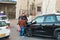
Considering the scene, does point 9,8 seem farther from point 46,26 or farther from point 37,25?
point 46,26

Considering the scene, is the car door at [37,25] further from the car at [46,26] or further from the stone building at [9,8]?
the stone building at [9,8]

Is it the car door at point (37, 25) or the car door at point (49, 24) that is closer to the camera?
the car door at point (49, 24)

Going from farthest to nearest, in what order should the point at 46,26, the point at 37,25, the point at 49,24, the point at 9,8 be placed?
1. the point at 9,8
2. the point at 37,25
3. the point at 46,26
4. the point at 49,24

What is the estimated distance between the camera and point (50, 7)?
20250mm

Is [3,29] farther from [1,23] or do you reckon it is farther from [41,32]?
[41,32]

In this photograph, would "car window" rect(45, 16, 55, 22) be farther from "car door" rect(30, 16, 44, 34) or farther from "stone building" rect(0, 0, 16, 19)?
"stone building" rect(0, 0, 16, 19)

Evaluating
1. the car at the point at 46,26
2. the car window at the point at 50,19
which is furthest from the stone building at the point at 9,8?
the car window at the point at 50,19

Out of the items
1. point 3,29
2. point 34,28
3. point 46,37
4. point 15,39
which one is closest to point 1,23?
point 3,29

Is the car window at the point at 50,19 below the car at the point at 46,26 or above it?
above

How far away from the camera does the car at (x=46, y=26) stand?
11.4m

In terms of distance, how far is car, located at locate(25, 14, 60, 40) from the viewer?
11352 mm

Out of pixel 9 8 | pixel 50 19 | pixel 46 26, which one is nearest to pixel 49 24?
pixel 46 26

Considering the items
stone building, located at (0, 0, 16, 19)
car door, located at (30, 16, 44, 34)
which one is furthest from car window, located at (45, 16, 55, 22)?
stone building, located at (0, 0, 16, 19)

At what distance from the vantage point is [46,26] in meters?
11.7
